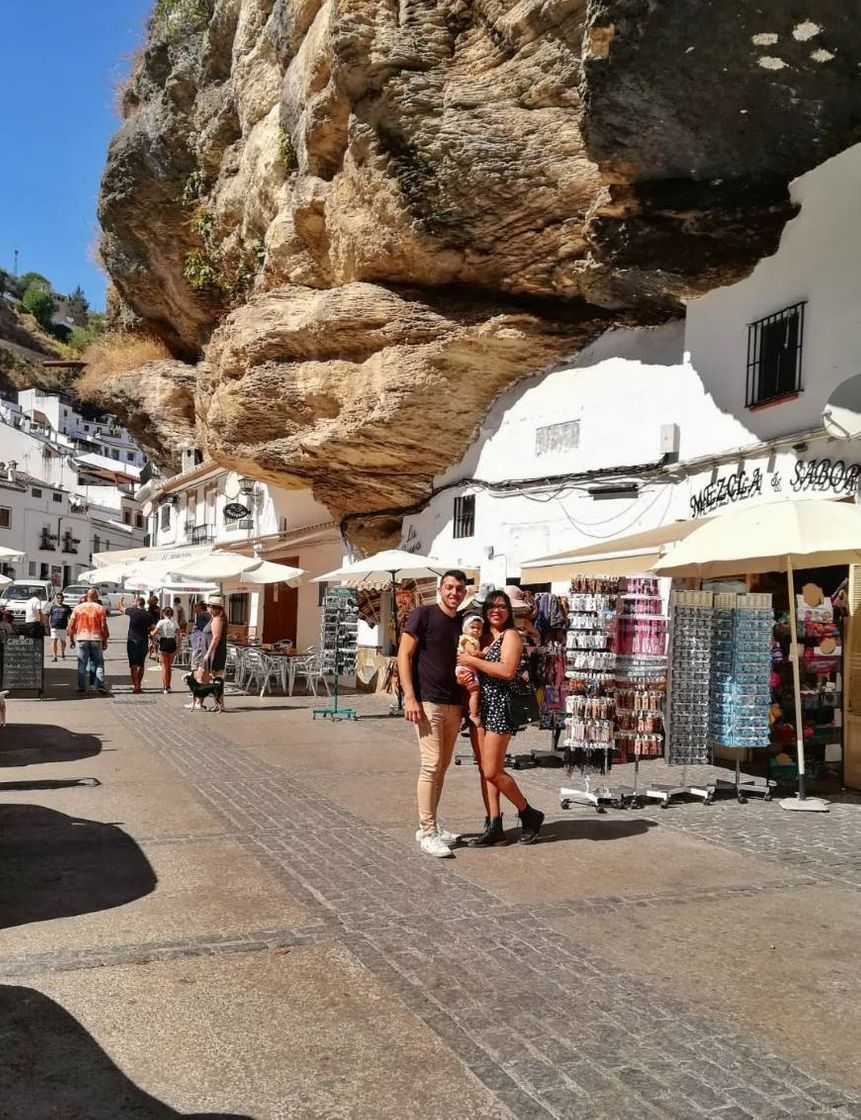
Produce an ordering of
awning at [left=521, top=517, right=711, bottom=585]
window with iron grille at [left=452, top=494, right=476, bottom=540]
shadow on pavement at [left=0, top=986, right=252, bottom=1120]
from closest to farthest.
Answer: shadow on pavement at [left=0, top=986, right=252, bottom=1120]
awning at [left=521, top=517, right=711, bottom=585]
window with iron grille at [left=452, top=494, right=476, bottom=540]

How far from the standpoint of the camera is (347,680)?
2006 cm

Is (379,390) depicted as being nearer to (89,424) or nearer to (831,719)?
(831,719)

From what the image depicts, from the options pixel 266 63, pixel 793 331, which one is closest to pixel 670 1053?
pixel 793 331

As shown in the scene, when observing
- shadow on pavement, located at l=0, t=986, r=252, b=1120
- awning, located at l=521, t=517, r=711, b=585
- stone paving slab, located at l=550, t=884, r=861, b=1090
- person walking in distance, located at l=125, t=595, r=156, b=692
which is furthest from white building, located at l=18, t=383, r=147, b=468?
shadow on pavement, located at l=0, t=986, r=252, b=1120

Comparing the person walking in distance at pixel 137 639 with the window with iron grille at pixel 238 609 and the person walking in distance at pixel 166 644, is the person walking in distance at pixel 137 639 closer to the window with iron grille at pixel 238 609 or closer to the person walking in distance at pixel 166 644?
the person walking in distance at pixel 166 644

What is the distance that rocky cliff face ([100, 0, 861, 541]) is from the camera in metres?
9.11

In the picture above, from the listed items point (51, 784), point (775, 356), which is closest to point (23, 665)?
point (51, 784)

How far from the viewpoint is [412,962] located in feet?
14.1

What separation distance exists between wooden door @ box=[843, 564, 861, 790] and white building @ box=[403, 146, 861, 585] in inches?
41.5

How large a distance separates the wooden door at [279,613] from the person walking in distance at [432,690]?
63.7ft

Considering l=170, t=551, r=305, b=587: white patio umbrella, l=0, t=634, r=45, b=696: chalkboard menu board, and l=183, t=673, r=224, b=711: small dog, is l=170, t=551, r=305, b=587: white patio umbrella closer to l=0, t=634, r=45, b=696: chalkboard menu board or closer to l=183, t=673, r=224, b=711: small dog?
l=183, t=673, r=224, b=711: small dog

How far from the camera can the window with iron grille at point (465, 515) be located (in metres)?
16.1

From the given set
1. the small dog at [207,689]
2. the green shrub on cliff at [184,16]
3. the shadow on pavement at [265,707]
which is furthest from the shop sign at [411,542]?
the green shrub on cliff at [184,16]

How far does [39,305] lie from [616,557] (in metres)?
113
